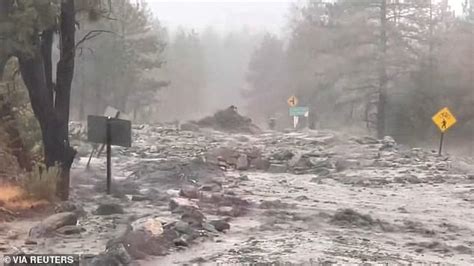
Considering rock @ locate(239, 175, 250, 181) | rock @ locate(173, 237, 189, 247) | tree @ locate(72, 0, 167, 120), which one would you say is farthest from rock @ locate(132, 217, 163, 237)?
tree @ locate(72, 0, 167, 120)

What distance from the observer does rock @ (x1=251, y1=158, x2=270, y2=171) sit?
23.0 meters

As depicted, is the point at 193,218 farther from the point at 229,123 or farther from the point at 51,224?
the point at 229,123

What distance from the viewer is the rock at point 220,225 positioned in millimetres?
10758

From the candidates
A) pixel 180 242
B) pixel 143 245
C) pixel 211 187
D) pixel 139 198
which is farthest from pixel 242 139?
pixel 143 245

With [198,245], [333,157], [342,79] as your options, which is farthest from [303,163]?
[342,79]

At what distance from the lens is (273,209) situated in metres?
13.6

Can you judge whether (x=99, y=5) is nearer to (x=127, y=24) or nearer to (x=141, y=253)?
(x=141, y=253)

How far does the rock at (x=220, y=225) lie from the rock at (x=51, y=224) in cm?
213

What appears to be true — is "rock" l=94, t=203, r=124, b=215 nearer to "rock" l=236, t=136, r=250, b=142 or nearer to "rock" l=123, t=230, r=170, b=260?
"rock" l=123, t=230, r=170, b=260

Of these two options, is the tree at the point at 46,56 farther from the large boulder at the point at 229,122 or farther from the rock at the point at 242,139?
the large boulder at the point at 229,122

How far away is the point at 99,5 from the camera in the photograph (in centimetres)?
1421

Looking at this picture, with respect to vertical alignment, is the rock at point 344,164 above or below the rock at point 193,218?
below

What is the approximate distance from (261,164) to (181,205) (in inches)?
414

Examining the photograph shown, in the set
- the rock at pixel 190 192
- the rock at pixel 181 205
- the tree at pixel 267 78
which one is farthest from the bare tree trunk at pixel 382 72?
the rock at pixel 181 205
